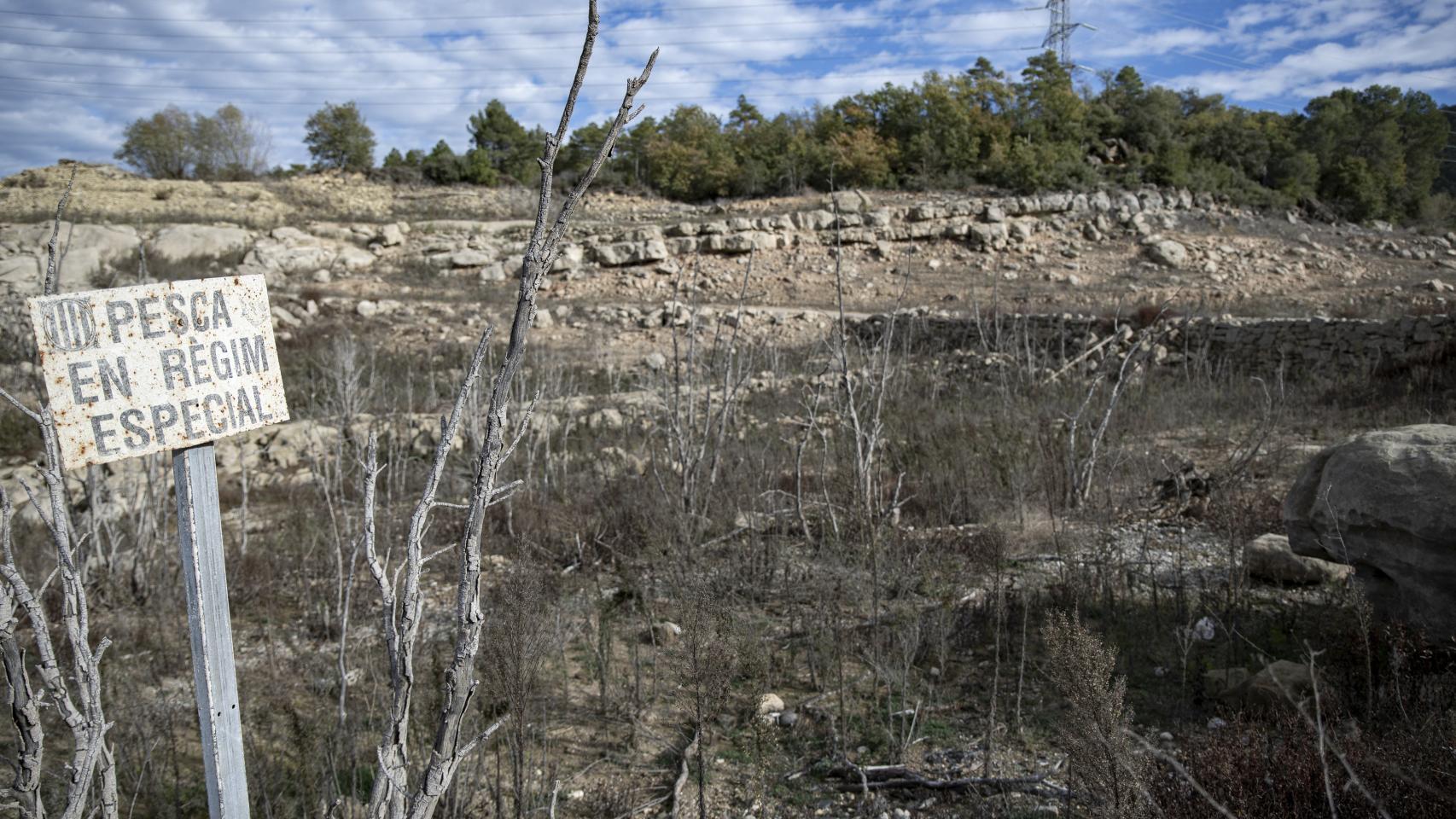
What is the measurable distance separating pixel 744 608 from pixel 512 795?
1.90m

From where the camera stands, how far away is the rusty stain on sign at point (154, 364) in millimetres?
1639

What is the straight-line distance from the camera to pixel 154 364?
5.71 feet

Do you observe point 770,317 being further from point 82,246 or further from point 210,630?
point 210,630

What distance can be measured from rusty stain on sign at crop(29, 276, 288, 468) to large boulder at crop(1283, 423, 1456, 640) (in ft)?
13.3

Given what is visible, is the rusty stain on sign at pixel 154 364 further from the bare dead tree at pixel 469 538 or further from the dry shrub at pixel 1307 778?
the dry shrub at pixel 1307 778

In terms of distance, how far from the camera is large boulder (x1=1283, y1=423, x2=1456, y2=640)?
3479mm

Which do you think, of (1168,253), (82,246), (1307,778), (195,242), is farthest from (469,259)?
(1307,778)

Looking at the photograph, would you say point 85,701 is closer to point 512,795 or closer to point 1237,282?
point 512,795

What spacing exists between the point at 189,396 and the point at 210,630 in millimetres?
489

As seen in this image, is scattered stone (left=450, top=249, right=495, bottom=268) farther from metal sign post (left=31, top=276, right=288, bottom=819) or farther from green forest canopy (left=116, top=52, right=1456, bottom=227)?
metal sign post (left=31, top=276, right=288, bottom=819)

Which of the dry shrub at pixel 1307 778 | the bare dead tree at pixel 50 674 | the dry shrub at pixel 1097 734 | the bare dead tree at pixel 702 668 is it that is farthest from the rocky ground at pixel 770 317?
the dry shrub at pixel 1097 734

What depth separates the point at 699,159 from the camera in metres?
32.0

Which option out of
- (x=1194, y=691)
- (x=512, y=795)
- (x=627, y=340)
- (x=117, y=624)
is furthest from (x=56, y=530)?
(x=627, y=340)

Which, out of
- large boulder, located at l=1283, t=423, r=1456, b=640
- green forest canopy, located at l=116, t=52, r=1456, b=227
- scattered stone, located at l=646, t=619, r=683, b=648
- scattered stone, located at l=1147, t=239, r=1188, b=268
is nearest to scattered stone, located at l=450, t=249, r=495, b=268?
green forest canopy, located at l=116, t=52, r=1456, b=227
